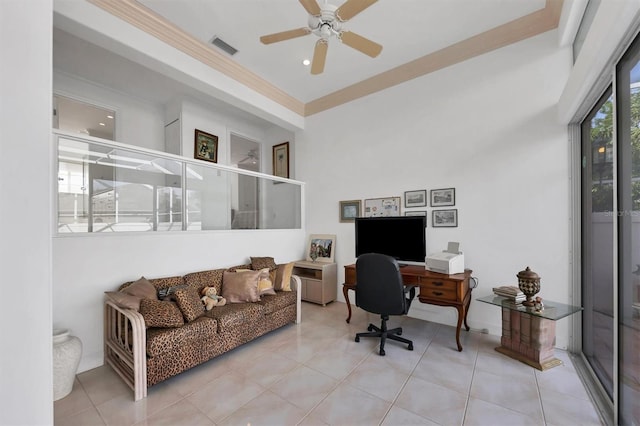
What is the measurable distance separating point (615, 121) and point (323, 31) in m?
2.17

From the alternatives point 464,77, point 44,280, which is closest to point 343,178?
point 464,77

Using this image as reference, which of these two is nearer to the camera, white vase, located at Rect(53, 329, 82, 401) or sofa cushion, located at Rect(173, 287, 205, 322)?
white vase, located at Rect(53, 329, 82, 401)

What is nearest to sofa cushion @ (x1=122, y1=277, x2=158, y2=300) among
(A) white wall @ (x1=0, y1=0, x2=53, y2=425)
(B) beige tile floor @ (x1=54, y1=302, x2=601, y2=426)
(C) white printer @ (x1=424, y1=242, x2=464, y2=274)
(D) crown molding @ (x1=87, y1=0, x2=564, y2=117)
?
(B) beige tile floor @ (x1=54, y1=302, x2=601, y2=426)

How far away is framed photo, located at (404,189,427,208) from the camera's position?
3500 mm

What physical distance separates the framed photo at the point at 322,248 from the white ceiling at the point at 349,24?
2.56 m

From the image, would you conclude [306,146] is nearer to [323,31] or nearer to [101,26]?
[323,31]

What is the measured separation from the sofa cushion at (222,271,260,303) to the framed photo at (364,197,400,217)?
189 cm

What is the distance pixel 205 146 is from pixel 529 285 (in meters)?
4.87

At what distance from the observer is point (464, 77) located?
3273 mm

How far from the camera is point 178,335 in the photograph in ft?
7.09

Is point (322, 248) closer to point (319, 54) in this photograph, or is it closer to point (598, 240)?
point (319, 54)

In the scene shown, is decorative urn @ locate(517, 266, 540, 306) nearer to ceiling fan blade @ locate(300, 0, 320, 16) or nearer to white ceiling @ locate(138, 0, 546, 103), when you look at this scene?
white ceiling @ locate(138, 0, 546, 103)

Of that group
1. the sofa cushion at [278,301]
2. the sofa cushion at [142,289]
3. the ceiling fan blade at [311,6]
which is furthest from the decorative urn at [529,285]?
the sofa cushion at [142,289]

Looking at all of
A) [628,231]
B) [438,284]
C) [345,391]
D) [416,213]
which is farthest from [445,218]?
[345,391]
